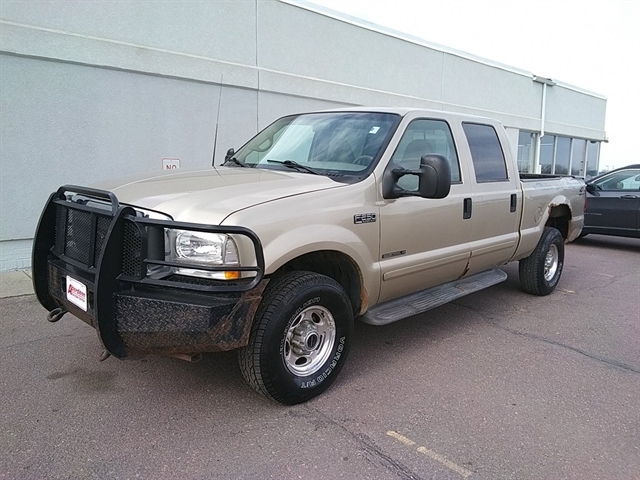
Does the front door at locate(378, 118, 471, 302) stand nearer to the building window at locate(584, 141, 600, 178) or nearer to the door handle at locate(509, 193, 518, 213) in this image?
the door handle at locate(509, 193, 518, 213)

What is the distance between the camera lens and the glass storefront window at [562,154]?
19188mm

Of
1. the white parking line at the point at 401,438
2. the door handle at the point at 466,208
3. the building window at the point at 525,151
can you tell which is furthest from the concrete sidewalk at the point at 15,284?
the building window at the point at 525,151

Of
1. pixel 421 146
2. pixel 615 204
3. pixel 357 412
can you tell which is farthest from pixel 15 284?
pixel 615 204

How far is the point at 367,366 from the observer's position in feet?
13.0

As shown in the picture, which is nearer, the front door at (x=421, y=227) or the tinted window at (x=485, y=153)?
the front door at (x=421, y=227)

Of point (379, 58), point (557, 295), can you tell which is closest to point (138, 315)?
point (557, 295)

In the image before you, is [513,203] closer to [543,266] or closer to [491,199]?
[491,199]

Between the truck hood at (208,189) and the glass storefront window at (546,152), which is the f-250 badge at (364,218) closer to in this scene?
the truck hood at (208,189)

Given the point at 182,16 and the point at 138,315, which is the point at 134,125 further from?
the point at 138,315

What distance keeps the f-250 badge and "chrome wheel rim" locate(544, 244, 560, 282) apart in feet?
11.6

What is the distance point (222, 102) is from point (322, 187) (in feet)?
18.5

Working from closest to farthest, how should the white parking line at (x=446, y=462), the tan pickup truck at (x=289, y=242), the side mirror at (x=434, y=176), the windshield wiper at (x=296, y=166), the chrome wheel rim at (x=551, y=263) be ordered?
1. the white parking line at (x=446, y=462)
2. the tan pickup truck at (x=289, y=242)
3. the side mirror at (x=434, y=176)
4. the windshield wiper at (x=296, y=166)
5. the chrome wheel rim at (x=551, y=263)

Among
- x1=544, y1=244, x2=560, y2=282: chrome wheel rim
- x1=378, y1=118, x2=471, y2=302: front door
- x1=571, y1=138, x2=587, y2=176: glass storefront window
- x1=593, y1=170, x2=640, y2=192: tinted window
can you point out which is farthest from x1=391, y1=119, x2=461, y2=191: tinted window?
x1=571, y1=138, x2=587, y2=176: glass storefront window

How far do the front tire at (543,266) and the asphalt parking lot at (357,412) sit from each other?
1.19 meters
